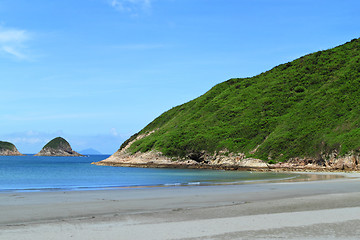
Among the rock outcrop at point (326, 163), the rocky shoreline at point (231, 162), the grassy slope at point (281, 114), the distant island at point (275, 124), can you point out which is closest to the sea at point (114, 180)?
the rock outcrop at point (326, 163)

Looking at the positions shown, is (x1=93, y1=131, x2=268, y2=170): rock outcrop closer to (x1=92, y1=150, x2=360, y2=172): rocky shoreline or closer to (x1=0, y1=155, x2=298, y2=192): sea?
(x1=92, y1=150, x2=360, y2=172): rocky shoreline

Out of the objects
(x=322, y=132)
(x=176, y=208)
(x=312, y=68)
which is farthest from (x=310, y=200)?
(x=312, y=68)

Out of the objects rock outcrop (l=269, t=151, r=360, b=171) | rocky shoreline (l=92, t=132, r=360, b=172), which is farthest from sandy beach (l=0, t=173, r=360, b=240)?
rocky shoreline (l=92, t=132, r=360, b=172)

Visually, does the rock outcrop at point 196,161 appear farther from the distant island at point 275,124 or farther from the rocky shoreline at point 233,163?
the distant island at point 275,124

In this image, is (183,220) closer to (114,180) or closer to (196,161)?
(114,180)

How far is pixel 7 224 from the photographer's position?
14125 millimetres

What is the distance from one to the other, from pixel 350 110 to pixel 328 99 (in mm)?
11392

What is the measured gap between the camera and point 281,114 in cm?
11044

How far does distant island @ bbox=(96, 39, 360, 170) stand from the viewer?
82356mm

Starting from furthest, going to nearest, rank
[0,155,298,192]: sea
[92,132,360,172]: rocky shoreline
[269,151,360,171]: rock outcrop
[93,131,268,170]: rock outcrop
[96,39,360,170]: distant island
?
[93,131,268,170]: rock outcrop, [96,39,360,170]: distant island, [92,132,360,172]: rocky shoreline, [269,151,360,171]: rock outcrop, [0,155,298,192]: sea

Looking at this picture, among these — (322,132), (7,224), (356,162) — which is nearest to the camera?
(7,224)

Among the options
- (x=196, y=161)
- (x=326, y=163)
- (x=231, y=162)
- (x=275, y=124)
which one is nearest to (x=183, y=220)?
(x=326, y=163)

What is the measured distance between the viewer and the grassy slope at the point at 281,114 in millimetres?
86000

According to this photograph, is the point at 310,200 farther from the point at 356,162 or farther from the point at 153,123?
the point at 153,123
